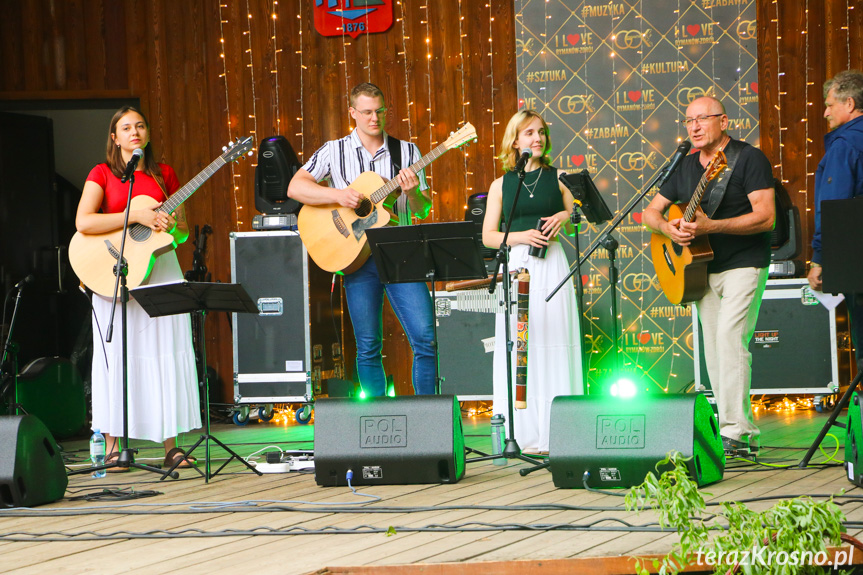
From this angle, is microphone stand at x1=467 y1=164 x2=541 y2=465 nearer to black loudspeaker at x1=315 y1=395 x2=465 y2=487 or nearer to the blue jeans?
black loudspeaker at x1=315 y1=395 x2=465 y2=487

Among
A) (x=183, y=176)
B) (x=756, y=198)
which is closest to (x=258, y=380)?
(x=183, y=176)

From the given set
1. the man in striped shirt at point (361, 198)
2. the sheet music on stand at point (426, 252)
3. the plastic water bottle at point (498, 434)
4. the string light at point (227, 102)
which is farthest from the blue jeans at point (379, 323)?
the string light at point (227, 102)

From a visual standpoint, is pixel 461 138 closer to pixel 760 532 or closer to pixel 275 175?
pixel 275 175

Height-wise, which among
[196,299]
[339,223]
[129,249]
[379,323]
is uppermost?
[339,223]

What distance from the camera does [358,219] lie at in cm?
471

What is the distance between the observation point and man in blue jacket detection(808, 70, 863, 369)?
438 cm

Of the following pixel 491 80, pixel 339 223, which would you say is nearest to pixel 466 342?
pixel 491 80

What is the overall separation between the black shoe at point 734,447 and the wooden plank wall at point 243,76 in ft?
11.9

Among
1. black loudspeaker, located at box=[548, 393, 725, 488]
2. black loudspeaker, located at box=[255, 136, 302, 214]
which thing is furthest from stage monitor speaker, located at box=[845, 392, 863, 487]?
black loudspeaker, located at box=[255, 136, 302, 214]

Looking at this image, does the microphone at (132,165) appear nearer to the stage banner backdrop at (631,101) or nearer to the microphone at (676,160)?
the microphone at (676,160)

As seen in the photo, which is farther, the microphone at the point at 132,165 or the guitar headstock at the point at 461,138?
the guitar headstock at the point at 461,138

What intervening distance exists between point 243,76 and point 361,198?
3615 mm

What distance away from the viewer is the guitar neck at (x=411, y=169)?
15.0 ft

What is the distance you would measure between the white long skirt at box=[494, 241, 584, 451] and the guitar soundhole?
32.0 inches
